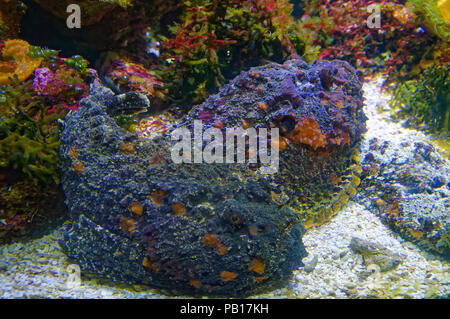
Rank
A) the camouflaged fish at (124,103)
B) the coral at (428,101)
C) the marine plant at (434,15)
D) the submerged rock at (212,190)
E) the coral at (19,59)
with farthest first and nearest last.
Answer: the marine plant at (434,15), the coral at (428,101), the coral at (19,59), the camouflaged fish at (124,103), the submerged rock at (212,190)

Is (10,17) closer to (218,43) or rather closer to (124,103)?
(124,103)

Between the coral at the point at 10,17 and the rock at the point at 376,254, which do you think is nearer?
the rock at the point at 376,254

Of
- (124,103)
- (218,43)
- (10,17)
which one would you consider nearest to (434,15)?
(218,43)

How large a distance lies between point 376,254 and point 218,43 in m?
3.91

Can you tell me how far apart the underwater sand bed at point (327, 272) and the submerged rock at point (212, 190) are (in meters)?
0.20

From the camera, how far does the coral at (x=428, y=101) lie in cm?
526

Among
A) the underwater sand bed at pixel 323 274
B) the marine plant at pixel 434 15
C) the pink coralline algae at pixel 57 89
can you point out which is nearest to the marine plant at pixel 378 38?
the marine plant at pixel 434 15

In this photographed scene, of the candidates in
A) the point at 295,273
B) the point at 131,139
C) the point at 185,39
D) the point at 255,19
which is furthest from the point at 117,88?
the point at 295,273

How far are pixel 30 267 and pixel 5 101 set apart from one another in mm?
2206

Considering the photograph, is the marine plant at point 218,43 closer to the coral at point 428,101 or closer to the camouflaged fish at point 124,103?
the camouflaged fish at point 124,103

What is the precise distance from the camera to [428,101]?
543 centimetres

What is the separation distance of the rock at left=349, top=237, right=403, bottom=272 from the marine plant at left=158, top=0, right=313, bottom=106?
10.7 ft

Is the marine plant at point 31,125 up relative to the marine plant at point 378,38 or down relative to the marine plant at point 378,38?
down

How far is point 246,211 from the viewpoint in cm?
283
